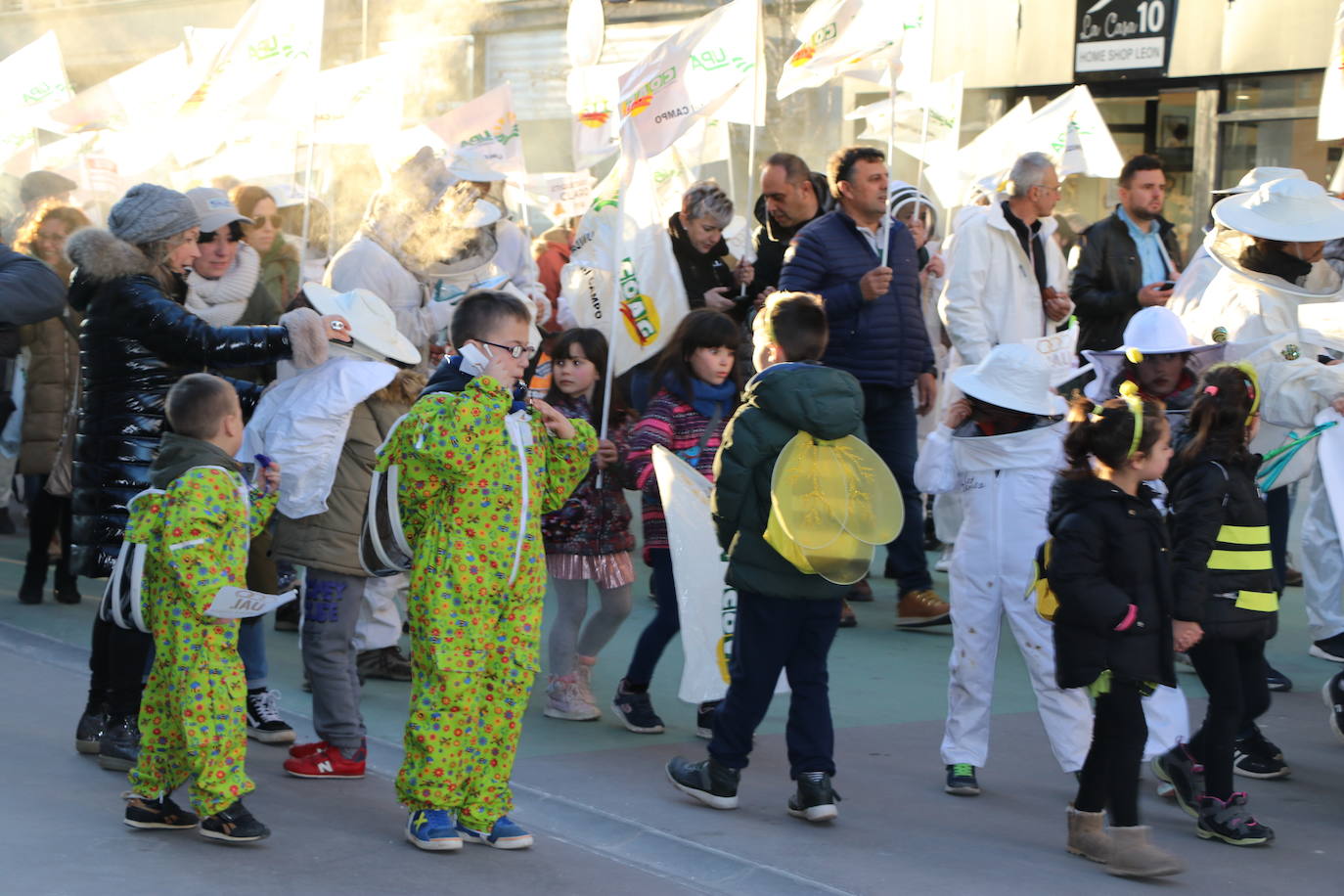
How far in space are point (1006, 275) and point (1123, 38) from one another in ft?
34.8

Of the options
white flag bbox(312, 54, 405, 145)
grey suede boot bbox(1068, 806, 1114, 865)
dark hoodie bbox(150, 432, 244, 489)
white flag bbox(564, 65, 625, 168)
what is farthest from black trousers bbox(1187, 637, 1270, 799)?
white flag bbox(312, 54, 405, 145)

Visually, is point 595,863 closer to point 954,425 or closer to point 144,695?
point 144,695

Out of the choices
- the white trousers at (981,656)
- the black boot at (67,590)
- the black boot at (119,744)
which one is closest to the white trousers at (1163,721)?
the white trousers at (981,656)

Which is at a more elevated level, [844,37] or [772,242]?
[844,37]

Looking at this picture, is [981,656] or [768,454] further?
[981,656]

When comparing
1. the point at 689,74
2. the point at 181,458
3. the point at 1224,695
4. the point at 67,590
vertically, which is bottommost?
the point at 67,590

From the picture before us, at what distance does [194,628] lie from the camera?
4953 millimetres

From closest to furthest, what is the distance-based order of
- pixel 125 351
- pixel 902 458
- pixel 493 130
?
pixel 125 351
pixel 902 458
pixel 493 130

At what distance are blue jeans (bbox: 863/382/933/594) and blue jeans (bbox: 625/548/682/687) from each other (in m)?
2.11

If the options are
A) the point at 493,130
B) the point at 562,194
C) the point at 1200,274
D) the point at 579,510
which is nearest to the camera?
the point at 579,510

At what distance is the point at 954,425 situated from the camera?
5.88m

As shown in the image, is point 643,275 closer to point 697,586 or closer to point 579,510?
point 579,510

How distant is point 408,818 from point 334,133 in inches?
367

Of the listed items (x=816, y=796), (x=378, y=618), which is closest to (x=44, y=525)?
(x=378, y=618)
